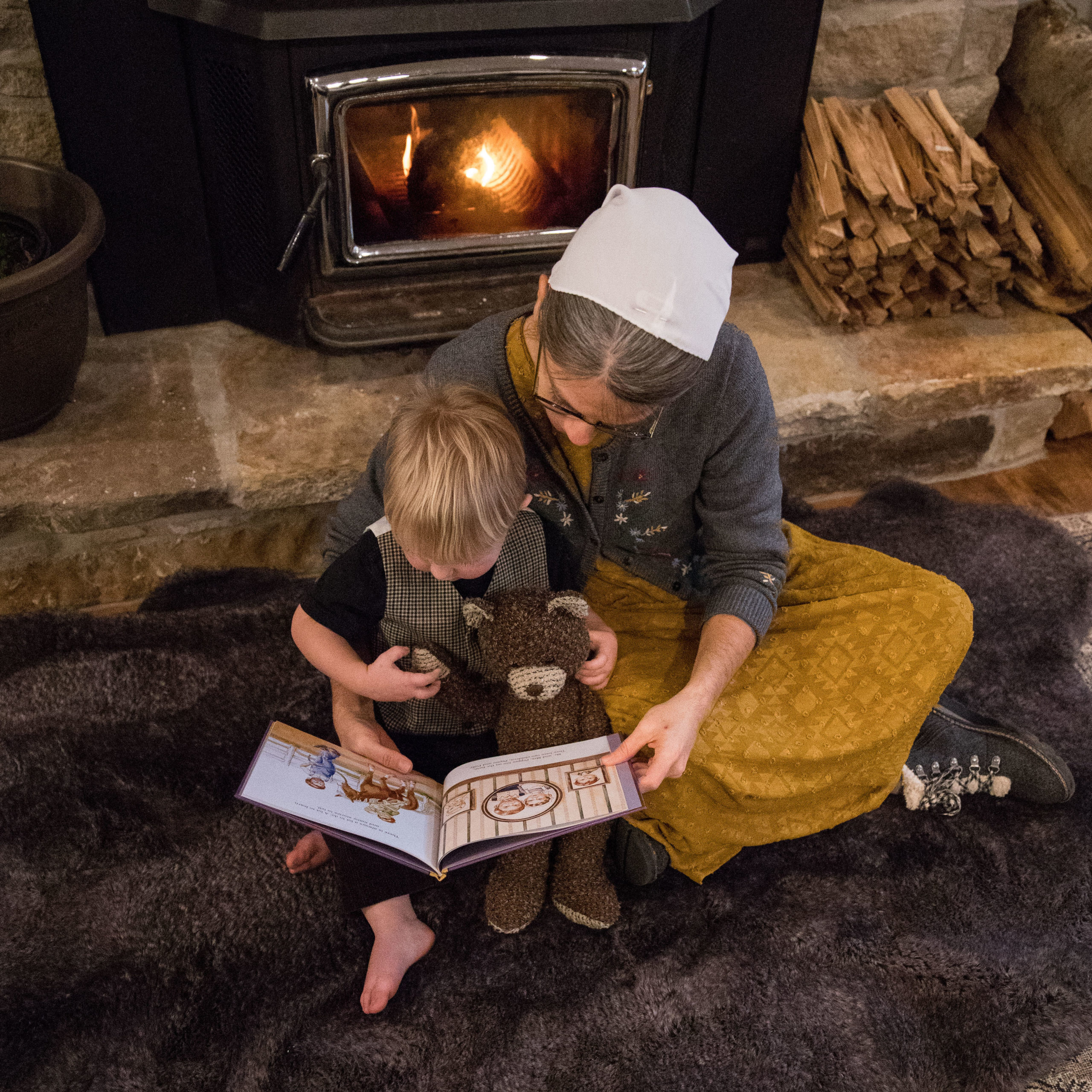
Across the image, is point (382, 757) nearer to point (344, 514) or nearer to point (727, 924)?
point (344, 514)

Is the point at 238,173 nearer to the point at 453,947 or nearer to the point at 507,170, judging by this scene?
the point at 507,170

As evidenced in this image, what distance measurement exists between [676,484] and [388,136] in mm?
774

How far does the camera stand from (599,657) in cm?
118

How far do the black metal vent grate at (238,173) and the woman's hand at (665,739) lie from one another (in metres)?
1.03

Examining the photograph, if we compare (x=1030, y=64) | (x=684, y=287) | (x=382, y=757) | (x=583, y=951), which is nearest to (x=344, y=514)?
(x=382, y=757)

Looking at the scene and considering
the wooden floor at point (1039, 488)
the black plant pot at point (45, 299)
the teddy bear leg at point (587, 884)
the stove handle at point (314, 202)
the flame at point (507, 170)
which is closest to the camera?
the teddy bear leg at point (587, 884)

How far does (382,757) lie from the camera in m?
1.18

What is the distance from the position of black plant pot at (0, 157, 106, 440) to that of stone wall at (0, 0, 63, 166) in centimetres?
5

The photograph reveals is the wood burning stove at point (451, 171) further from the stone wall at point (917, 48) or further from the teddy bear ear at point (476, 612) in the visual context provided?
the teddy bear ear at point (476, 612)

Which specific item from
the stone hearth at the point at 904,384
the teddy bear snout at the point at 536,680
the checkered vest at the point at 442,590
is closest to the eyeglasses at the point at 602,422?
the checkered vest at the point at 442,590

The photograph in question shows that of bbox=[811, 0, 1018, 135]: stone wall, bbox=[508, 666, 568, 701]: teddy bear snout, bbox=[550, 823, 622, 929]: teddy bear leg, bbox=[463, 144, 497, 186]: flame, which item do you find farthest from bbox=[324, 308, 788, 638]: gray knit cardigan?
bbox=[811, 0, 1018, 135]: stone wall

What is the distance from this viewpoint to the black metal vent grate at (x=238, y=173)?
1.51 metres

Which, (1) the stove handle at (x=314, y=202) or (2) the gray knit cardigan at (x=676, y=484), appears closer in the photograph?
(2) the gray knit cardigan at (x=676, y=484)

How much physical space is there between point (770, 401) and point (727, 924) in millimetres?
664
